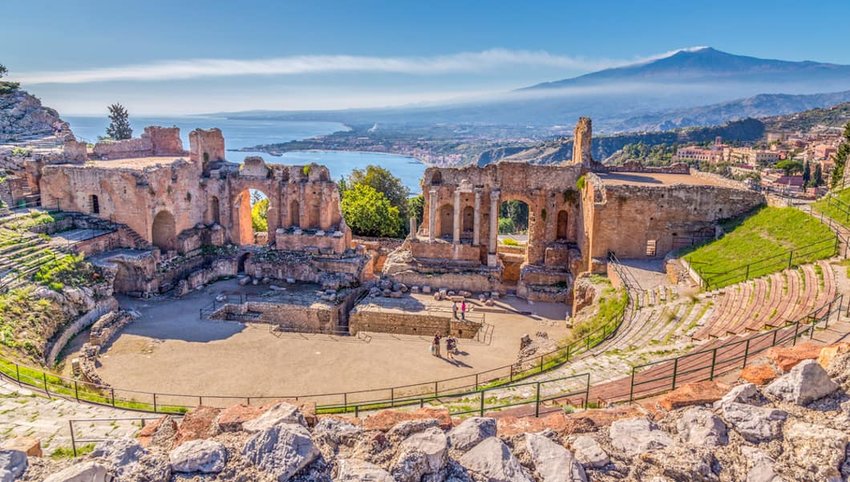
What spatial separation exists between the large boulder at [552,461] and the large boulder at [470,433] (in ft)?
1.65

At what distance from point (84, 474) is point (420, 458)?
359 cm

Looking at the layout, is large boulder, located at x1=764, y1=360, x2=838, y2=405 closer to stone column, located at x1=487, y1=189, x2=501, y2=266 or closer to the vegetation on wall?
stone column, located at x1=487, y1=189, x2=501, y2=266

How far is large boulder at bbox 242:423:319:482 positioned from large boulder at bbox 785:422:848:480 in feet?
19.0

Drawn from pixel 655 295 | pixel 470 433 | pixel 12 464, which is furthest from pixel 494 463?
pixel 655 295

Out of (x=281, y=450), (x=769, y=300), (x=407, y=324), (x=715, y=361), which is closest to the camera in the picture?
(x=281, y=450)

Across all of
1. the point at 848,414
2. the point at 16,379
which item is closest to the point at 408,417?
the point at 848,414

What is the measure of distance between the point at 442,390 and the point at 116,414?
898 centimetres

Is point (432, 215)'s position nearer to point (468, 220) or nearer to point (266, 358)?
point (468, 220)

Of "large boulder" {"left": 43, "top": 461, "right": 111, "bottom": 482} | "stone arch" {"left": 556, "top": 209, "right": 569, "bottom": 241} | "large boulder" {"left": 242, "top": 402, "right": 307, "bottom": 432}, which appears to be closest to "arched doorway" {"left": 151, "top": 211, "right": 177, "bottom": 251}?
"stone arch" {"left": 556, "top": 209, "right": 569, "bottom": 241}

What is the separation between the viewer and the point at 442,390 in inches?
687

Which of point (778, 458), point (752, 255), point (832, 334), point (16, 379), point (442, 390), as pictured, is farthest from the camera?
point (752, 255)

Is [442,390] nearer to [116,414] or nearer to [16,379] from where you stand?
[116,414]

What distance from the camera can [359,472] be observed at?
6.25 metres

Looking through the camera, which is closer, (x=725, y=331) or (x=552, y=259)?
(x=725, y=331)
